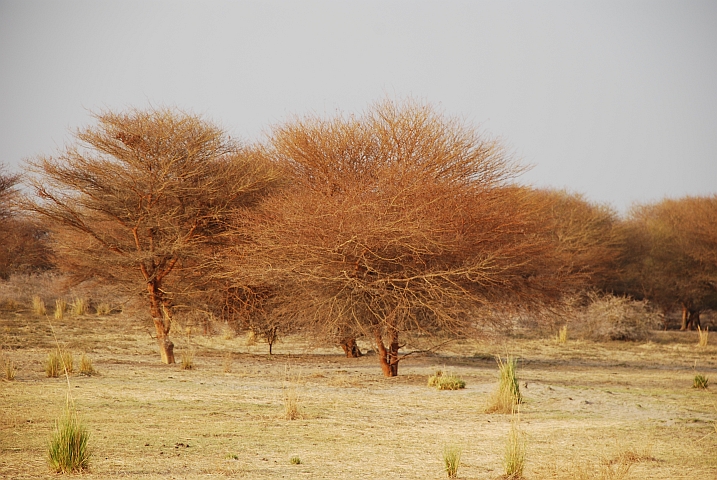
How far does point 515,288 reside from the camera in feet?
59.5

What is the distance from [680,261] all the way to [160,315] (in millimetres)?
27405

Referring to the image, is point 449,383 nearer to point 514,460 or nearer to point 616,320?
point 514,460

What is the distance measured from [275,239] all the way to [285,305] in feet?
5.80

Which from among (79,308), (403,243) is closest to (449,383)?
(403,243)

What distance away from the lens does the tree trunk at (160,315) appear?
61.2 ft

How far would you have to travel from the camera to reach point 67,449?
686 centimetres

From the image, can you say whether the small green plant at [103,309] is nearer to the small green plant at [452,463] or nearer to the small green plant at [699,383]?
the small green plant at [699,383]

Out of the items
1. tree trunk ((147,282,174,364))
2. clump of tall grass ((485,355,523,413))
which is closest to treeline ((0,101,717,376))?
tree trunk ((147,282,174,364))

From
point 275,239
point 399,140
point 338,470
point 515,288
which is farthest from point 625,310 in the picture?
point 338,470

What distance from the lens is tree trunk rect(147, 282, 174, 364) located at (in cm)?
1864

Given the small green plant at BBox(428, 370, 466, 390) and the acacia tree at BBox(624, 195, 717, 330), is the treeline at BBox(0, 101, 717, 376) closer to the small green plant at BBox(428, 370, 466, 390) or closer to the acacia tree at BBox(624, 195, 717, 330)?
the small green plant at BBox(428, 370, 466, 390)

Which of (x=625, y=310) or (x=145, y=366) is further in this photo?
(x=625, y=310)

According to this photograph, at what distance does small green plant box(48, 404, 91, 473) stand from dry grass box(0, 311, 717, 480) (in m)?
0.12

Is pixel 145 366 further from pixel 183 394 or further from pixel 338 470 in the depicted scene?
pixel 338 470
